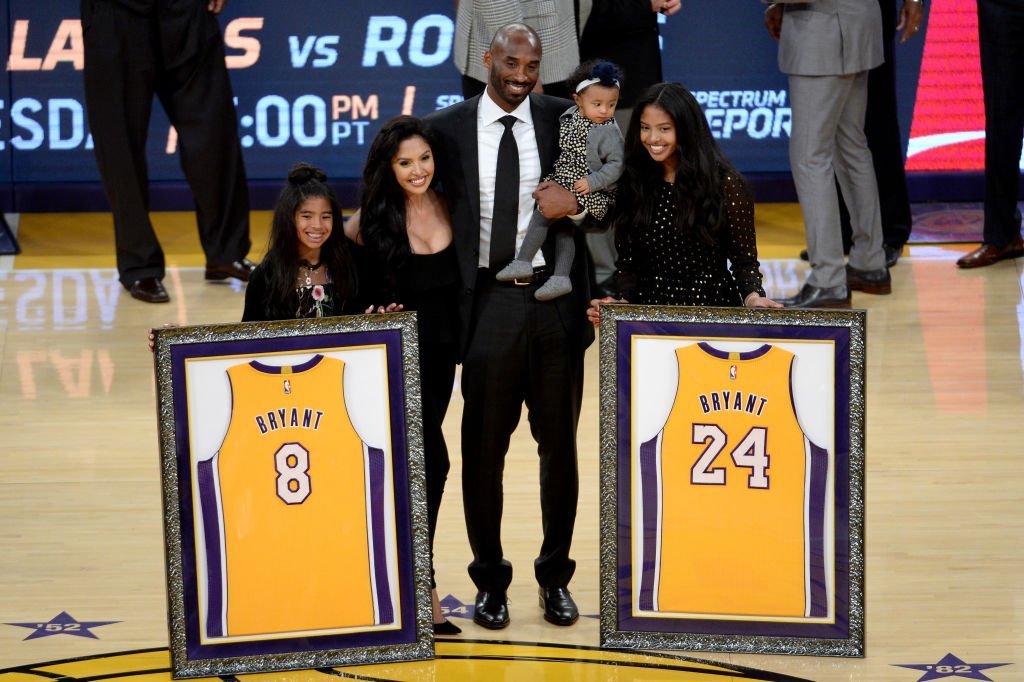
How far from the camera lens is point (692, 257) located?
161 inches

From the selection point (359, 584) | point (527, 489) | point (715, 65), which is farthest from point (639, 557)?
point (715, 65)

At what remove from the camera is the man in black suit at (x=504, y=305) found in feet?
13.3

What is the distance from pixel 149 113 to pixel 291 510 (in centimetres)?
415

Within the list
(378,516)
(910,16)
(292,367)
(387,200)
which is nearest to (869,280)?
(910,16)

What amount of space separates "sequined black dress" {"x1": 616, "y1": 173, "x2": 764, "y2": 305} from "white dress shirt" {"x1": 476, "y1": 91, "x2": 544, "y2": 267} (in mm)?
276

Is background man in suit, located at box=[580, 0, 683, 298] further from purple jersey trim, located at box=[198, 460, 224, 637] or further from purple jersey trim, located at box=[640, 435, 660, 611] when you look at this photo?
purple jersey trim, located at box=[198, 460, 224, 637]

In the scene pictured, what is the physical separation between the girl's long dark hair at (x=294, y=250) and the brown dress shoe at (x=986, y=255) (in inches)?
185

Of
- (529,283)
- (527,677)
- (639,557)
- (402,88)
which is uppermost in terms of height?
(402,88)

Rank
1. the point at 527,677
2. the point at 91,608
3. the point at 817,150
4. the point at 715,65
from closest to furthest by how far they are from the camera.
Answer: the point at 527,677 < the point at 91,608 < the point at 817,150 < the point at 715,65

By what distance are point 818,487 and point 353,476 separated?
1.20 meters

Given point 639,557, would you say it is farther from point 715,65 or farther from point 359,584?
point 715,65

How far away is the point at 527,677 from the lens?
3.90 metres

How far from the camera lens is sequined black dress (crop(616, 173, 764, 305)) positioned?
13.3 feet

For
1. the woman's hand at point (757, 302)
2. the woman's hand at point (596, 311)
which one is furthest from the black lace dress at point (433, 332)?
the woman's hand at point (757, 302)
